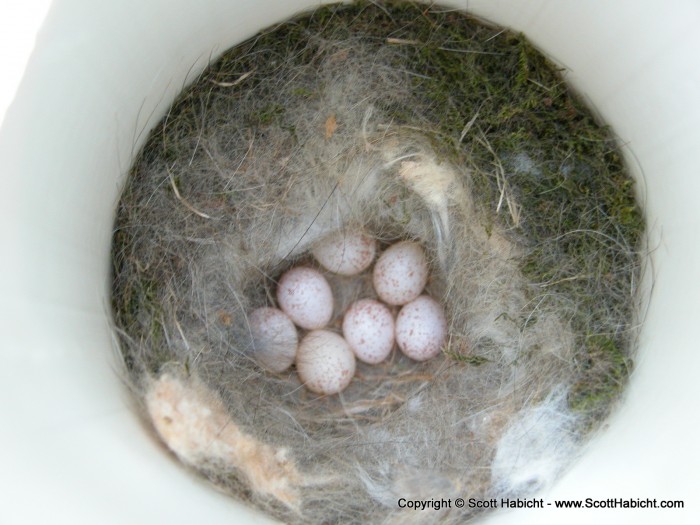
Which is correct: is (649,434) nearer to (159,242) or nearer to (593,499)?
(593,499)

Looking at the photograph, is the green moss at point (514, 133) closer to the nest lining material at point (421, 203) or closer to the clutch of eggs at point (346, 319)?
the nest lining material at point (421, 203)

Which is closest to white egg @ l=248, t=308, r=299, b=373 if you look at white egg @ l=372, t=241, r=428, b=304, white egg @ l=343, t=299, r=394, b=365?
white egg @ l=343, t=299, r=394, b=365

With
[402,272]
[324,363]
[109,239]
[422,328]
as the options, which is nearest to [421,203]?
[402,272]

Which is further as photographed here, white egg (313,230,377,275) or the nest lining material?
white egg (313,230,377,275)

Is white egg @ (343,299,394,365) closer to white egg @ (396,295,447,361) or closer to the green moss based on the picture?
white egg @ (396,295,447,361)

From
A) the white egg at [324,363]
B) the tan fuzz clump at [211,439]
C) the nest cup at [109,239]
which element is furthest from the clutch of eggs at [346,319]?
the nest cup at [109,239]

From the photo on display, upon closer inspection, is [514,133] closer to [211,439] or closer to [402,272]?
[402,272]

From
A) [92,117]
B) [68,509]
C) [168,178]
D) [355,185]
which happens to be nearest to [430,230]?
[355,185]
